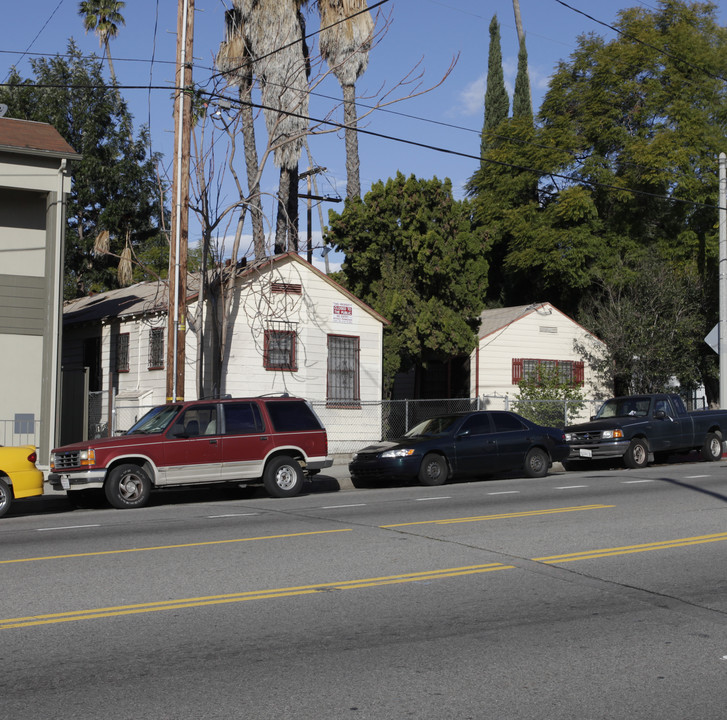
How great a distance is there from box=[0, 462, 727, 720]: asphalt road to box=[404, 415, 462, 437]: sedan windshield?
555 cm

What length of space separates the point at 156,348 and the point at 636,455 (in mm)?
12690

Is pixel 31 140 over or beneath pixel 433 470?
over

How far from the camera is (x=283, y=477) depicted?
53.5 ft

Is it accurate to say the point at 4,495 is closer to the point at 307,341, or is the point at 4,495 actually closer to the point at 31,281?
the point at 31,281

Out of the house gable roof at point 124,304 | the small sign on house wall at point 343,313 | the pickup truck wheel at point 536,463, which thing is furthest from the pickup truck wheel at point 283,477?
the small sign on house wall at point 343,313

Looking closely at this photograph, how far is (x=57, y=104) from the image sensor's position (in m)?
39.6

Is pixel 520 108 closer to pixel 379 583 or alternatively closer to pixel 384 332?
pixel 384 332

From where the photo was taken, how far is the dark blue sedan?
1764 centimetres

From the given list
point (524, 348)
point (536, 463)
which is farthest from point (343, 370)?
point (536, 463)

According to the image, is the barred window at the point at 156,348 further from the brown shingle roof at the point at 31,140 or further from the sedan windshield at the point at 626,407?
the sedan windshield at the point at 626,407

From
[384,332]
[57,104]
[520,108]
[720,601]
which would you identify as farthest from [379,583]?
[520,108]

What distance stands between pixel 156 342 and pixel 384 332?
22.9 ft

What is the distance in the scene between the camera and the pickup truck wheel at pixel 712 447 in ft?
75.9

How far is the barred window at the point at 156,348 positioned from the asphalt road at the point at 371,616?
11.9 metres
